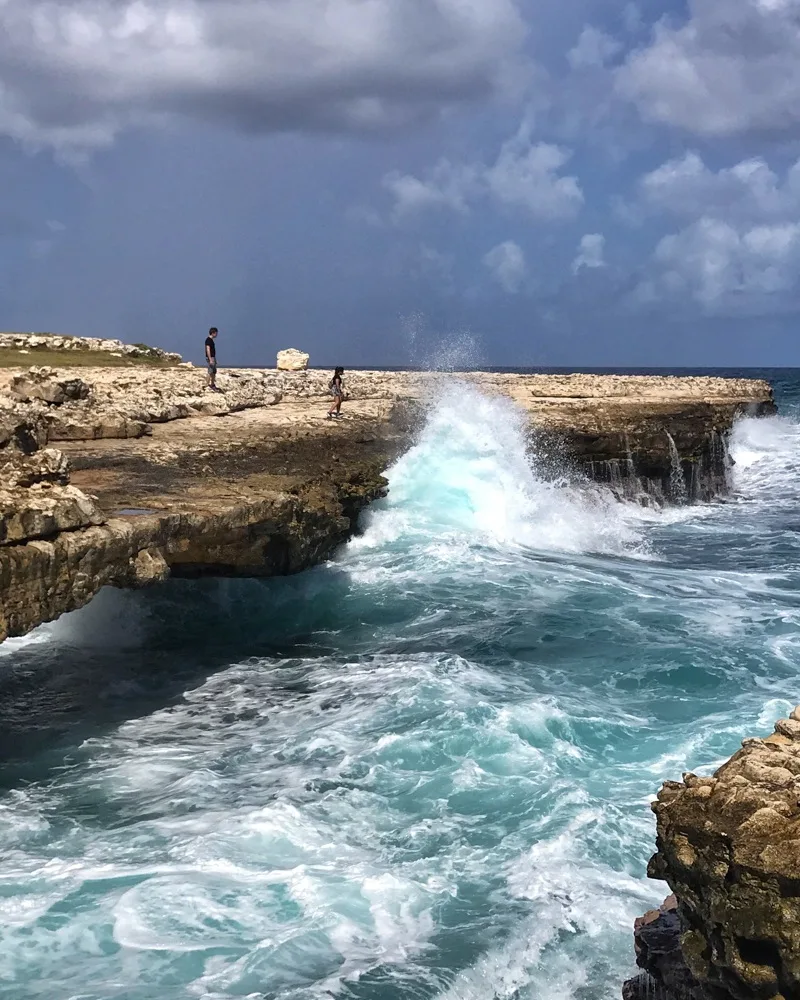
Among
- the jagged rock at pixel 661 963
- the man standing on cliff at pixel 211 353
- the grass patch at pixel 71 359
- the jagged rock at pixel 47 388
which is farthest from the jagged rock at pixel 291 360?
the jagged rock at pixel 661 963

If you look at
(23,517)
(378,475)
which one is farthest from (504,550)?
(23,517)

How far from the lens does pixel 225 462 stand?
44.3 ft

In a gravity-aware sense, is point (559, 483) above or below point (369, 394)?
below

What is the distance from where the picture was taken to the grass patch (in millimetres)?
28234

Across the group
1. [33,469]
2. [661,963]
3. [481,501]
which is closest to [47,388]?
[33,469]

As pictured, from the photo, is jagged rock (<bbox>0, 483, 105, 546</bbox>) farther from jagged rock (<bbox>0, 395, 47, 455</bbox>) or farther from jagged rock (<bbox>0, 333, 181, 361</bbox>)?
jagged rock (<bbox>0, 333, 181, 361</bbox>)

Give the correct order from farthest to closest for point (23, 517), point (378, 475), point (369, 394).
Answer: point (369, 394) < point (378, 475) < point (23, 517)

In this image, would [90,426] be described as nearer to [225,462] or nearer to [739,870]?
[225,462]

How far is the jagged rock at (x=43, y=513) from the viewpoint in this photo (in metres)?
7.50

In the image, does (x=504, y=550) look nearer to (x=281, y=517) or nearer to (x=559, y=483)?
(x=559, y=483)

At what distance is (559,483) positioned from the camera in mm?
21812

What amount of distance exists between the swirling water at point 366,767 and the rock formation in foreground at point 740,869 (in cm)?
189

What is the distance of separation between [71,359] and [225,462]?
19866 mm

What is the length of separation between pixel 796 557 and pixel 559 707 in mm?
10498
